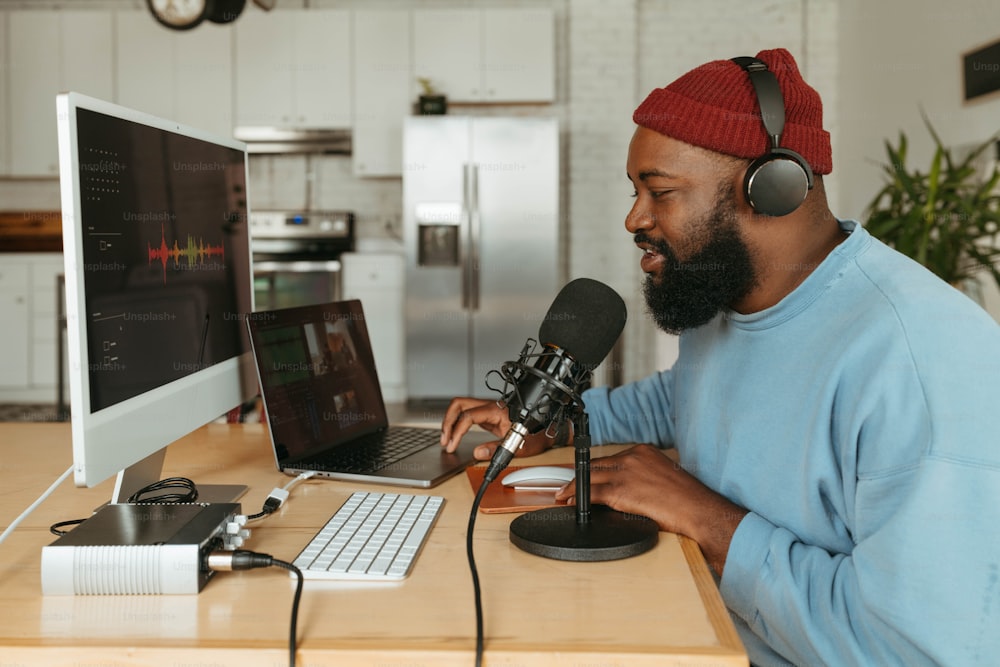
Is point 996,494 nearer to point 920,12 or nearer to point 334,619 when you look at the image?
Result: point 334,619

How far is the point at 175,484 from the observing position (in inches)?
47.2

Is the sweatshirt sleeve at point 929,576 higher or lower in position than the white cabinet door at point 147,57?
lower

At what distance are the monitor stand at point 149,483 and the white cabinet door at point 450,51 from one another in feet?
14.8

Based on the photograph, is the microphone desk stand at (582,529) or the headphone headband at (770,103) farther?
the headphone headband at (770,103)

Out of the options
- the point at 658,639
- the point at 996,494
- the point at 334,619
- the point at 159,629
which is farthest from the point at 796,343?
the point at 159,629

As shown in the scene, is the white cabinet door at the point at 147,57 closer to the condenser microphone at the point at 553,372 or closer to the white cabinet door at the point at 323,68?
the white cabinet door at the point at 323,68

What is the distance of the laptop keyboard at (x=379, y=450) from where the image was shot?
133cm

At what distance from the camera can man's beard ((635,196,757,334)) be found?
45.8 inches

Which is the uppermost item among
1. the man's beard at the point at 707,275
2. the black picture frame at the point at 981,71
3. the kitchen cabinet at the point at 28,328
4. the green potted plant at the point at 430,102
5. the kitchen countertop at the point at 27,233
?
the green potted plant at the point at 430,102

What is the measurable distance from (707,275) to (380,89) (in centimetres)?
463

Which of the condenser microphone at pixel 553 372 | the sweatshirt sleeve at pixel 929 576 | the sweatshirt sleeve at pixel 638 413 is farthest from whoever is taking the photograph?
the sweatshirt sleeve at pixel 638 413

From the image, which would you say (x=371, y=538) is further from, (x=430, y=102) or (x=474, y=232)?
(x=430, y=102)

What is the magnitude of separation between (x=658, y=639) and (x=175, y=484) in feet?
2.43

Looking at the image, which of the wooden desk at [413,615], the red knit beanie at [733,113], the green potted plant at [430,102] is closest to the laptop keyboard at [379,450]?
the wooden desk at [413,615]
